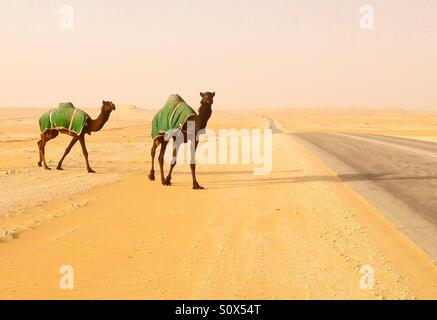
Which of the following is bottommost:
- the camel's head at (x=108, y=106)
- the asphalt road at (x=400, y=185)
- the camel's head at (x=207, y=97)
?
the asphalt road at (x=400, y=185)

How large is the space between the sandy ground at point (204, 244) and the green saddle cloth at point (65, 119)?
377cm

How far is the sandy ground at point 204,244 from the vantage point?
175 inches

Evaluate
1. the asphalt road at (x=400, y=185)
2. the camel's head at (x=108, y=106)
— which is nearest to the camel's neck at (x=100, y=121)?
the camel's head at (x=108, y=106)

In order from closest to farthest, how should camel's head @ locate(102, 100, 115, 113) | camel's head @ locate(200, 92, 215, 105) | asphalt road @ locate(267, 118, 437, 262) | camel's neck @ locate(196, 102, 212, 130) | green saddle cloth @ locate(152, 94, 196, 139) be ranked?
asphalt road @ locate(267, 118, 437, 262) < camel's head @ locate(200, 92, 215, 105) < camel's neck @ locate(196, 102, 212, 130) < green saddle cloth @ locate(152, 94, 196, 139) < camel's head @ locate(102, 100, 115, 113)

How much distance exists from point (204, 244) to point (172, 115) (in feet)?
18.8

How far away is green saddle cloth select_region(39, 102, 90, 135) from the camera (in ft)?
46.2

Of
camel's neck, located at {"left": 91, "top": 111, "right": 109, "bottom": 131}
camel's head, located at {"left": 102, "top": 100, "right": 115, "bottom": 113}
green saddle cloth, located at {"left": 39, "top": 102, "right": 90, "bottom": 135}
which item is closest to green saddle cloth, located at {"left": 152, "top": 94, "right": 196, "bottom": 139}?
camel's head, located at {"left": 102, "top": 100, "right": 115, "bottom": 113}

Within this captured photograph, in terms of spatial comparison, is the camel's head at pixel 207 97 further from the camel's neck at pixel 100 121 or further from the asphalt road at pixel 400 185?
the camel's neck at pixel 100 121

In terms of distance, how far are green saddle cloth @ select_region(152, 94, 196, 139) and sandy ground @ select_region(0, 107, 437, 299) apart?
1.61 m

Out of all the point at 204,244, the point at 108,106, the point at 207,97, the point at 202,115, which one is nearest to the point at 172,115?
the point at 202,115

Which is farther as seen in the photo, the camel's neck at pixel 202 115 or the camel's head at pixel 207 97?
the camel's neck at pixel 202 115

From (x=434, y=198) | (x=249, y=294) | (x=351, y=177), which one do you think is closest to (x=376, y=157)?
(x=351, y=177)

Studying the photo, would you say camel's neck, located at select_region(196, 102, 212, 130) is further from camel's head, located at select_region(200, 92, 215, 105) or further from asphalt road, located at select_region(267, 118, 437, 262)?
asphalt road, located at select_region(267, 118, 437, 262)

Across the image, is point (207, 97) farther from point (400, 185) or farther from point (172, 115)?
point (400, 185)
